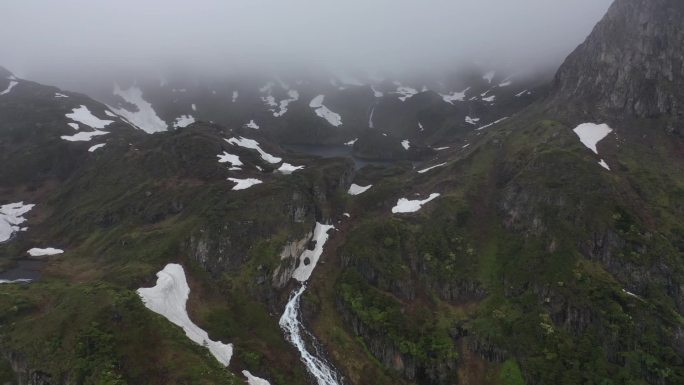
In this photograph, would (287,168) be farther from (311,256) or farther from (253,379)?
(253,379)

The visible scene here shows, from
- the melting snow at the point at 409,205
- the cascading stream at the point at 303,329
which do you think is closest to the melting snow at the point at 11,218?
the cascading stream at the point at 303,329

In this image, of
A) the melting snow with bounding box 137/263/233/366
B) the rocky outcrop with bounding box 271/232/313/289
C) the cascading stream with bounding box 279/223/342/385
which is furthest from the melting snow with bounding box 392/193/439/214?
the melting snow with bounding box 137/263/233/366

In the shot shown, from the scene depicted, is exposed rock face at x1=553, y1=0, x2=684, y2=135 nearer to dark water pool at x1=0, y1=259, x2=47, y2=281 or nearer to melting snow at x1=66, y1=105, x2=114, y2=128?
dark water pool at x1=0, y1=259, x2=47, y2=281

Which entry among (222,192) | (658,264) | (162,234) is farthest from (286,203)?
(658,264)

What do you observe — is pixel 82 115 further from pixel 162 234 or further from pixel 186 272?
pixel 186 272

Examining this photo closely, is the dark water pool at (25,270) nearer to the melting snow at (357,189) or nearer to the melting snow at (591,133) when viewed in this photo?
the melting snow at (357,189)

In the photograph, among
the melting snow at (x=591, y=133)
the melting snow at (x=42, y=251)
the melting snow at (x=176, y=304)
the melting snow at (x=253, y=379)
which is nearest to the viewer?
the melting snow at (x=253, y=379)
